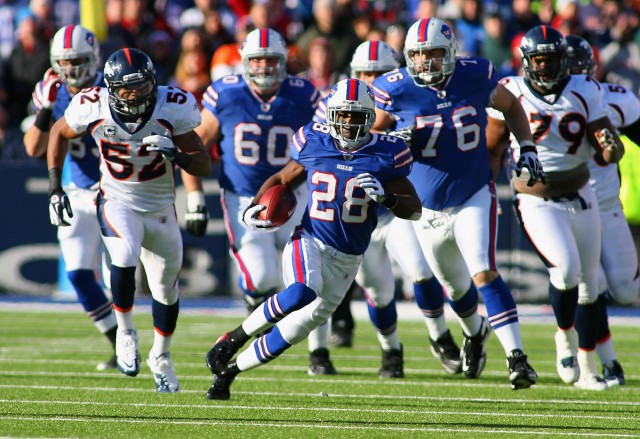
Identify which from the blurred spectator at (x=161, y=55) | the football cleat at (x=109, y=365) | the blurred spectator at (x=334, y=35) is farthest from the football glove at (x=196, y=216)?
the blurred spectator at (x=161, y=55)

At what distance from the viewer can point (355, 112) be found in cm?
564

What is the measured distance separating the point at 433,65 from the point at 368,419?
2093 millimetres

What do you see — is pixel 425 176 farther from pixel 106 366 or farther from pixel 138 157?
pixel 106 366

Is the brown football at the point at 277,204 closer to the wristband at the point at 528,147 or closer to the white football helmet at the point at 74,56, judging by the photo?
the wristband at the point at 528,147

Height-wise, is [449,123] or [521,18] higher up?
[449,123]

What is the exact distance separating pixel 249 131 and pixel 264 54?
49cm

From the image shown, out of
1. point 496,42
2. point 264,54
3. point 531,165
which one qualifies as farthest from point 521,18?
point 531,165

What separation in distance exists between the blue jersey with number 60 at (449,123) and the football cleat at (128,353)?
1741mm

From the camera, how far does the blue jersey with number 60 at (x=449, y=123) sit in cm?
636

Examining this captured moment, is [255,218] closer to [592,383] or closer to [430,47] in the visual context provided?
[430,47]

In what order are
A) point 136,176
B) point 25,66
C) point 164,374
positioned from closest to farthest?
point 164,374 → point 136,176 → point 25,66

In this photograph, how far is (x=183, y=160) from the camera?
595 centimetres

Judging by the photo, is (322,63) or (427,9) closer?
(322,63)

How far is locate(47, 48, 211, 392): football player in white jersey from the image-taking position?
6.00 m
